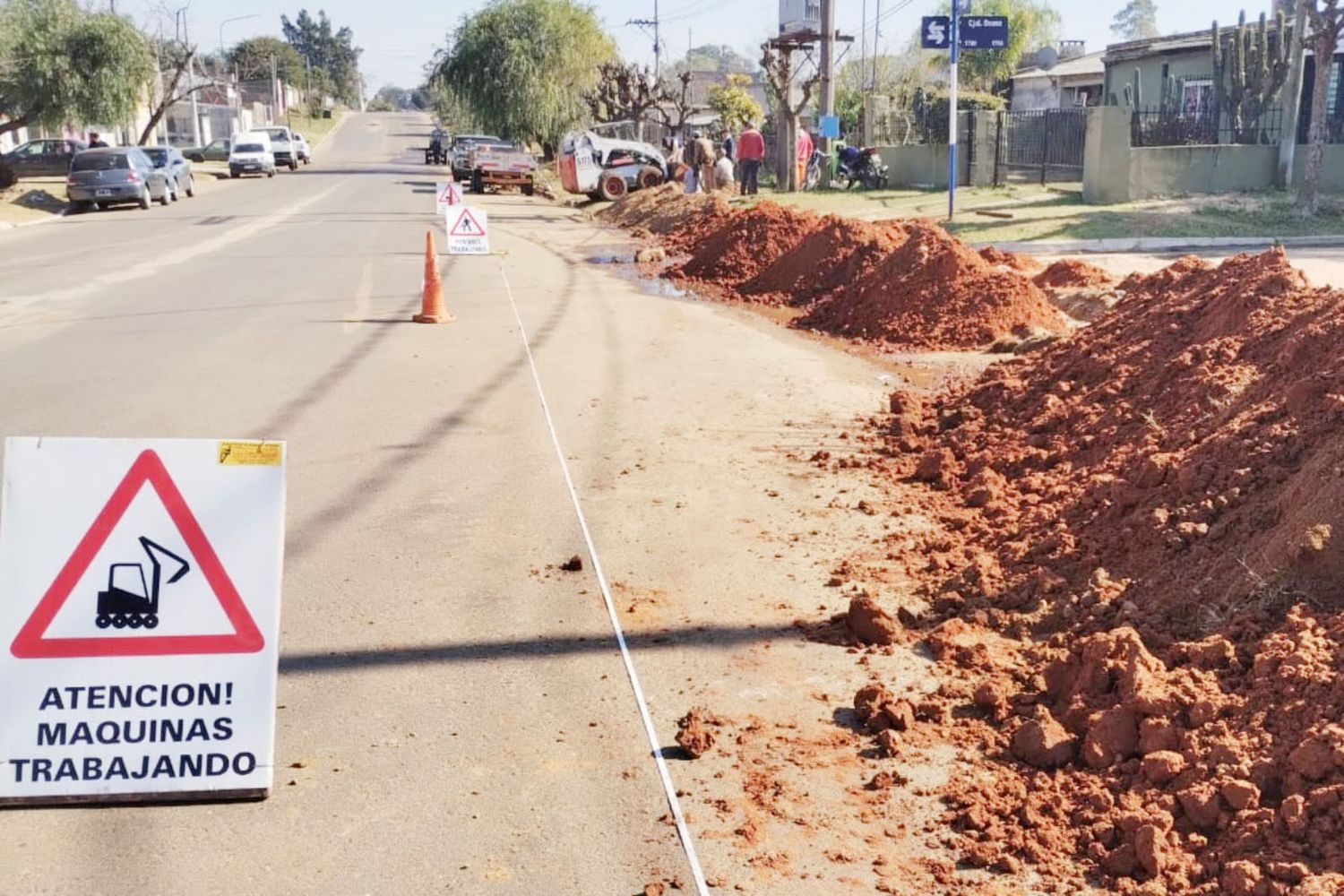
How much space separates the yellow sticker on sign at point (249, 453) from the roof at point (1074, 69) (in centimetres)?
4524

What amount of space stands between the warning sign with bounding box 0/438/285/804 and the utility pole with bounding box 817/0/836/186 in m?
31.8

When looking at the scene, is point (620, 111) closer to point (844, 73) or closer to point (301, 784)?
point (844, 73)

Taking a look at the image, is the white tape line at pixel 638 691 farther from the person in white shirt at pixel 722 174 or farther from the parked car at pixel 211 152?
the parked car at pixel 211 152

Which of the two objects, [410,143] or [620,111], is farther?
[410,143]

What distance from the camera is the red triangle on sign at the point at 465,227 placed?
18.2 m

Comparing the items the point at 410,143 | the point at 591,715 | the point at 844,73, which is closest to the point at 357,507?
the point at 591,715

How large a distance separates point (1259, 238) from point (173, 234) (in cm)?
2079

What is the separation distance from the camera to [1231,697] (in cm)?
439

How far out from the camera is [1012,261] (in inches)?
683

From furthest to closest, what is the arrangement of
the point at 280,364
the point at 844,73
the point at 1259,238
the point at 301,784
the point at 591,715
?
the point at 844,73 < the point at 1259,238 < the point at 280,364 < the point at 591,715 < the point at 301,784

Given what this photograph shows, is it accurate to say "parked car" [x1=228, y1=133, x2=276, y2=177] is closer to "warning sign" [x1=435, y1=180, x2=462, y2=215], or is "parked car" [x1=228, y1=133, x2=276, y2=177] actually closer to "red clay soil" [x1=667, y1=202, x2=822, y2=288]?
"warning sign" [x1=435, y1=180, x2=462, y2=215]

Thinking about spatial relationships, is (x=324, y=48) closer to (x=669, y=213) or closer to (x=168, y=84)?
(x=168, y=84)

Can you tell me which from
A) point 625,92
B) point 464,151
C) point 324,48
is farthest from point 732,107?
point 324,48

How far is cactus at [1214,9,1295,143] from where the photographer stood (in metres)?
27.0
